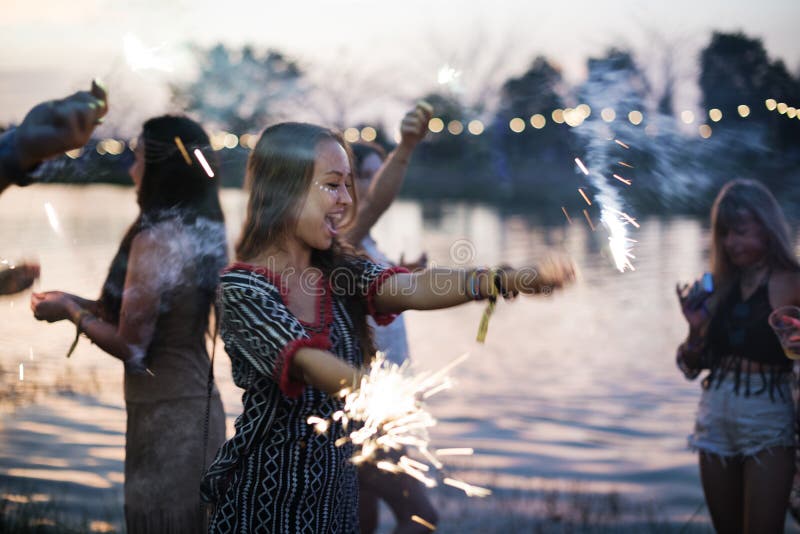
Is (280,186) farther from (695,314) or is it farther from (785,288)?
(785,288)

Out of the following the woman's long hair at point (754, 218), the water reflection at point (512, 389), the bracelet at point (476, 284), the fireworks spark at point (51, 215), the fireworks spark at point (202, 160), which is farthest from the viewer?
the water reflection at point (512, 389)

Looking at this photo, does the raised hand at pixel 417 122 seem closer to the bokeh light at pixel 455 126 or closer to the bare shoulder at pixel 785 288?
the bokeh light at pixel 455 126

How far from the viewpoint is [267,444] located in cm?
231

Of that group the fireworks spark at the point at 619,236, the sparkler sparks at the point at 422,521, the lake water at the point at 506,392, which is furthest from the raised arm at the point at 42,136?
the sparkler sparks at the point at 422,521

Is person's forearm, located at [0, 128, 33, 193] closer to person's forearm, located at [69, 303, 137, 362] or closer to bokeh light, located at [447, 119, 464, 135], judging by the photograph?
person's forearm, located at [69, 303, 137, 362]

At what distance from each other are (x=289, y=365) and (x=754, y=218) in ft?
7.83

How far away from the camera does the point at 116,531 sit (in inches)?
175

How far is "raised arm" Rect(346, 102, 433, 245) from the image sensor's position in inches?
137

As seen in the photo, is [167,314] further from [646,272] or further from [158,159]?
[646,272]

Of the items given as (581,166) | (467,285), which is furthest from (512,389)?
(467,285)

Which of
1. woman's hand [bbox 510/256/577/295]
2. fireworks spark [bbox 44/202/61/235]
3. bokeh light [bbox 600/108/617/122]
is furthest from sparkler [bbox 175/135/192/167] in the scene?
bokeh light [bbox 600/108/617/122]

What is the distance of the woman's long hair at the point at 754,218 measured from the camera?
3.64m

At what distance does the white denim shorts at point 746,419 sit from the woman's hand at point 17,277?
8.85 ft

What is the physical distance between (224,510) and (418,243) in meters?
19.7
